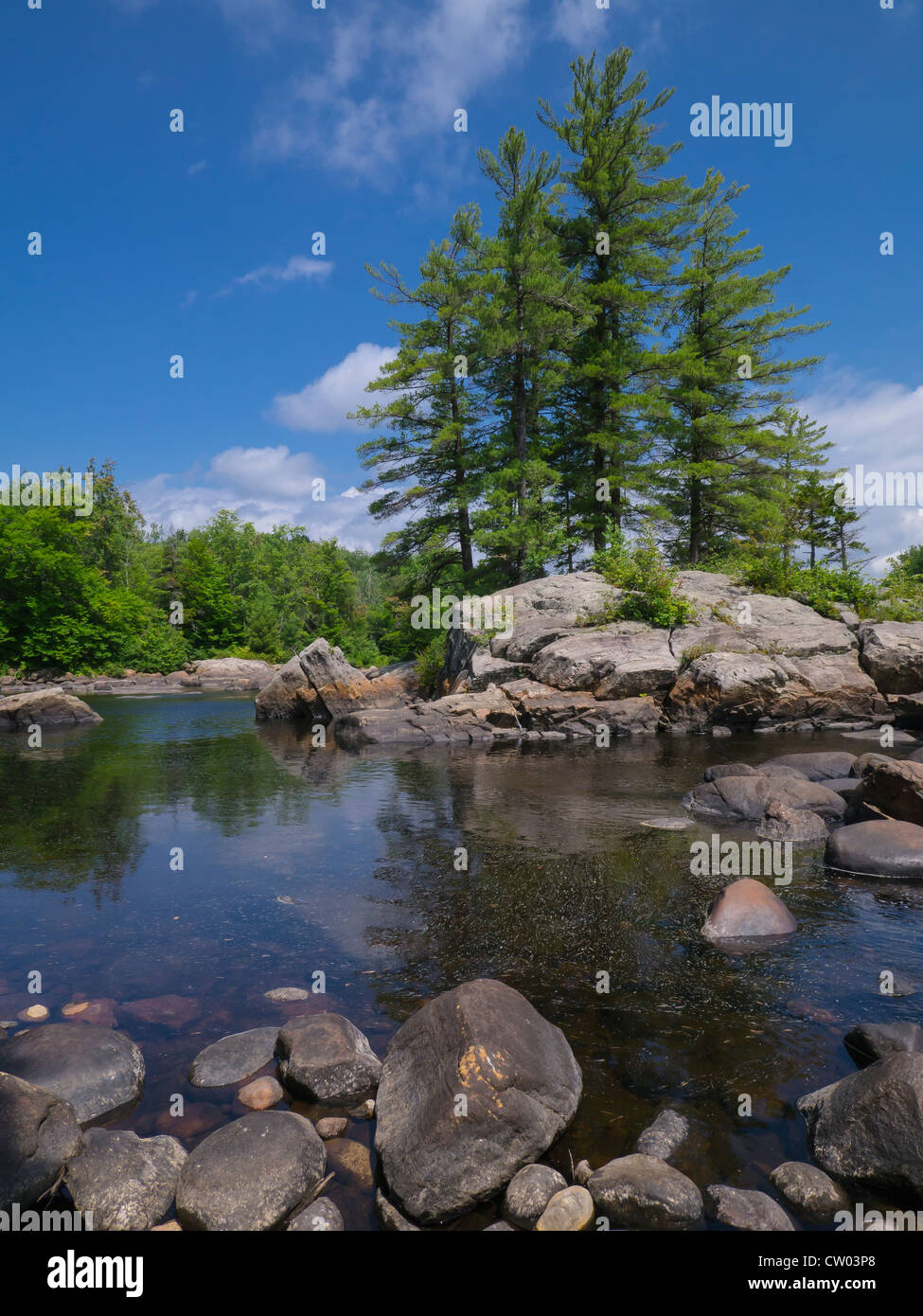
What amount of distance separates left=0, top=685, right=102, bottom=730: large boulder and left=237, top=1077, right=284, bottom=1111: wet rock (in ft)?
81.6

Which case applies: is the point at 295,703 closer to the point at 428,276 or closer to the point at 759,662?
the point at 759,662

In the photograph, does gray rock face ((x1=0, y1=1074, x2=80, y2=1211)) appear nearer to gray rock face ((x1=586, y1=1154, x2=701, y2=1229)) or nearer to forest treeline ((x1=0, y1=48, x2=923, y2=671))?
gray rock face ((x1=586, y1=1154, x2=701, y2=1229))

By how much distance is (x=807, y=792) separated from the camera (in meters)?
11.4

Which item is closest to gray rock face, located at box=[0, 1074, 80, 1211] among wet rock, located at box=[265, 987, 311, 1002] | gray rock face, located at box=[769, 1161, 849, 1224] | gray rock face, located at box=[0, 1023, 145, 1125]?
gray rock face, located at box=[0, 1023, 145, 1125]

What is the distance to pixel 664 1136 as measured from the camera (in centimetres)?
413

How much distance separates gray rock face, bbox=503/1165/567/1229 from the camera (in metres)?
3.63

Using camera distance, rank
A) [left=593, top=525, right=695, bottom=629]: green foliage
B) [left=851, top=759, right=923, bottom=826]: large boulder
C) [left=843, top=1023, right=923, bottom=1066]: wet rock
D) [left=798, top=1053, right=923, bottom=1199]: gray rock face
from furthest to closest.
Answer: [left=593, top=525, right=695, bottom=629]: green foliage → [left=851, top=759, right=923, bottom=826]: large boulder → [left=843, top=1023, right=923, bottom=1066]: wet rock → [left=798, top=1053, right=923, bottom=1199]: gray rock face

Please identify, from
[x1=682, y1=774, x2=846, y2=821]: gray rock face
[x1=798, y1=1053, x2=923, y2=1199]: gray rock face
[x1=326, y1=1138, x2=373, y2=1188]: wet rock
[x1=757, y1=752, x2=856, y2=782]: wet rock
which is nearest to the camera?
[x1=798, y1=1053, x2=923, y2=1199]: gray rock face

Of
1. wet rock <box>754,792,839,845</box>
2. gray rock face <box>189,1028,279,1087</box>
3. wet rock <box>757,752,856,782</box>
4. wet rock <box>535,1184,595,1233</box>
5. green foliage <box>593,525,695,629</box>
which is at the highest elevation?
green foliage <box>593,525,695,629</box>

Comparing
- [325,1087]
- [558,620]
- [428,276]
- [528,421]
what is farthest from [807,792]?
[428,276]

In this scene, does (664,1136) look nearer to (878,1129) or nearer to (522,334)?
(878,1129)

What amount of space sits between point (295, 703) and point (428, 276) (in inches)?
800

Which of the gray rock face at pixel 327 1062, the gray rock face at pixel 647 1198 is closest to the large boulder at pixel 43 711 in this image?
the gray rock face at pixel 327 1062

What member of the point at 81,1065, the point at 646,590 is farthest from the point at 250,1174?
the point at 646,590
